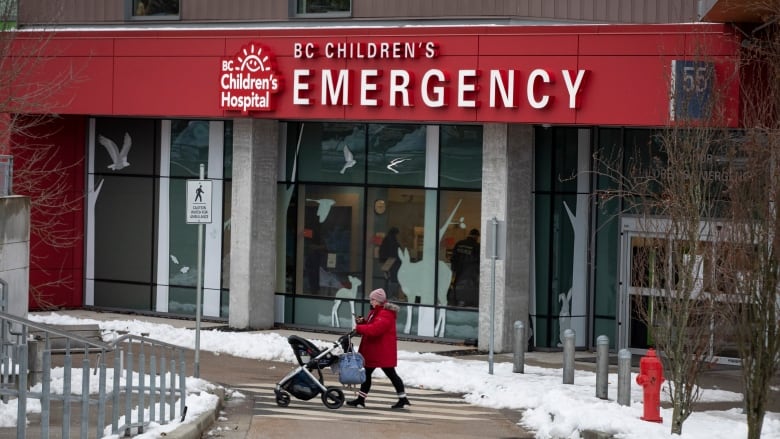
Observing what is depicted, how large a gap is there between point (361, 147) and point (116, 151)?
6583 millimetres

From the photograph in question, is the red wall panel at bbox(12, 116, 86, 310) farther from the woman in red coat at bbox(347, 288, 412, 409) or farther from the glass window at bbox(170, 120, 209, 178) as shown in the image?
the woman in red coat at bbox(347, 288, 412, 409)

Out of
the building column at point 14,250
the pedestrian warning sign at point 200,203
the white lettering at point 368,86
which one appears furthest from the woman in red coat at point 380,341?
the white lettering at point 368,86

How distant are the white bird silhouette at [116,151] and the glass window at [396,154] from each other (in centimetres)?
647

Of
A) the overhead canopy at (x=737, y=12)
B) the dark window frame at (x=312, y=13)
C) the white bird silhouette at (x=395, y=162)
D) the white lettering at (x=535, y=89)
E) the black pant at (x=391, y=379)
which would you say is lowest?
the black pant at (x=391, y=379)

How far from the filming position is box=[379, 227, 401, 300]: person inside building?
28.0 m

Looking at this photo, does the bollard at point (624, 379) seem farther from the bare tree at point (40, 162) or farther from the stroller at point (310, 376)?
the bare tree at point (40, 162)

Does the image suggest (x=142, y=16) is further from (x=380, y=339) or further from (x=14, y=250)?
(x=380, y=339)

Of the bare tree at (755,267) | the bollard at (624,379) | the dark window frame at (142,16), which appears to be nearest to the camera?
the bare tree at (755,267)

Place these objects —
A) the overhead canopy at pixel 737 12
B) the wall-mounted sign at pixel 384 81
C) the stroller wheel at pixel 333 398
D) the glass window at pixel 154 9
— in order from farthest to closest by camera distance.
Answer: the glass window at pixel 154 9 < the wall-mounted sign at pixel 384 81 < the overhead canopy at pixel 737 12 < the stroller wheel at pixel 333 398

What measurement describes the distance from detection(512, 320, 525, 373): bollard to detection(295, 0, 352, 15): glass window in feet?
28.8

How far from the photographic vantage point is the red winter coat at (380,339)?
18.8m

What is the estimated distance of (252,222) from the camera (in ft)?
92.0

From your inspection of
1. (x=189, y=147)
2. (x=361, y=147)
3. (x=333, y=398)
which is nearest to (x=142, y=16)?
(x=189, y=147)

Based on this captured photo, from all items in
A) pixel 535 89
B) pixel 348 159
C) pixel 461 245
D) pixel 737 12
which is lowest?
pixel 461 245
